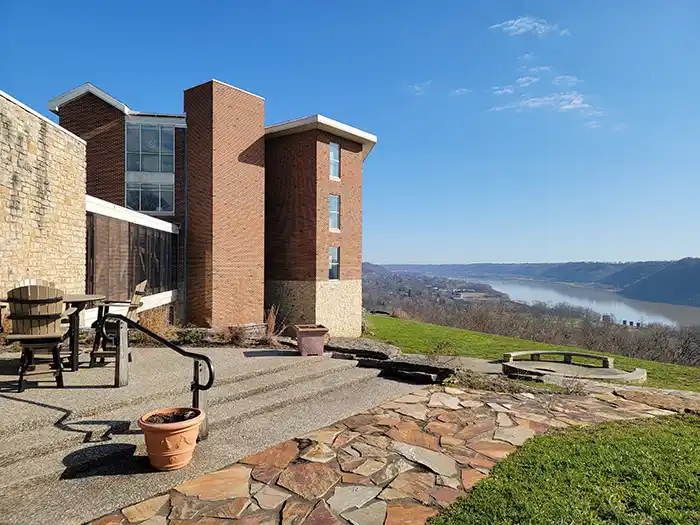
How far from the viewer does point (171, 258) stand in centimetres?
1806

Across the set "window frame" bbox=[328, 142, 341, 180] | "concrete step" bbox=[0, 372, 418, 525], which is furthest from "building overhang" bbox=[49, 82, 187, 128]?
"concrete step" bbox=[0, 372, 418, 525]

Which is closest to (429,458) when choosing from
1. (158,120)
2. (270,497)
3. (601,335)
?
(270,497)

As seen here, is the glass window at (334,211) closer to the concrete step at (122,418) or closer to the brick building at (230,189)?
the brick building at (230,189)

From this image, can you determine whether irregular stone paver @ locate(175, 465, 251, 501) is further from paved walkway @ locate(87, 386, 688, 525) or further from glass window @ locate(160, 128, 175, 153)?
glass window @ locate(160, 128, 175, 153)

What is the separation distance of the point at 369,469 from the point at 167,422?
1974mm

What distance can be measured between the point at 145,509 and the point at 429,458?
8.62 ft

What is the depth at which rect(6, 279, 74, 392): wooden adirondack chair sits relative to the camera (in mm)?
5262

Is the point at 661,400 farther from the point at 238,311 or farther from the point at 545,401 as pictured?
the point at 238,311

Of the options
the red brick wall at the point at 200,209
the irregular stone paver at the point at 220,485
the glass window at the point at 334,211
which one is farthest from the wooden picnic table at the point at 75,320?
the glass window at the point at 334,211

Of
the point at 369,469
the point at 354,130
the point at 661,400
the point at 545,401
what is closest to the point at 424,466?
the point at 369,469

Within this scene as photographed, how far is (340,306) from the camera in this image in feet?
73.9

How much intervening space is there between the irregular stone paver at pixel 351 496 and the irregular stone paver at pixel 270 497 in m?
0.39

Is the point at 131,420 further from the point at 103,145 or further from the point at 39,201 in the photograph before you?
the point at 103,145

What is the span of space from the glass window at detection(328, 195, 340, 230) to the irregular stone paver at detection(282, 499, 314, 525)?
19.0m
